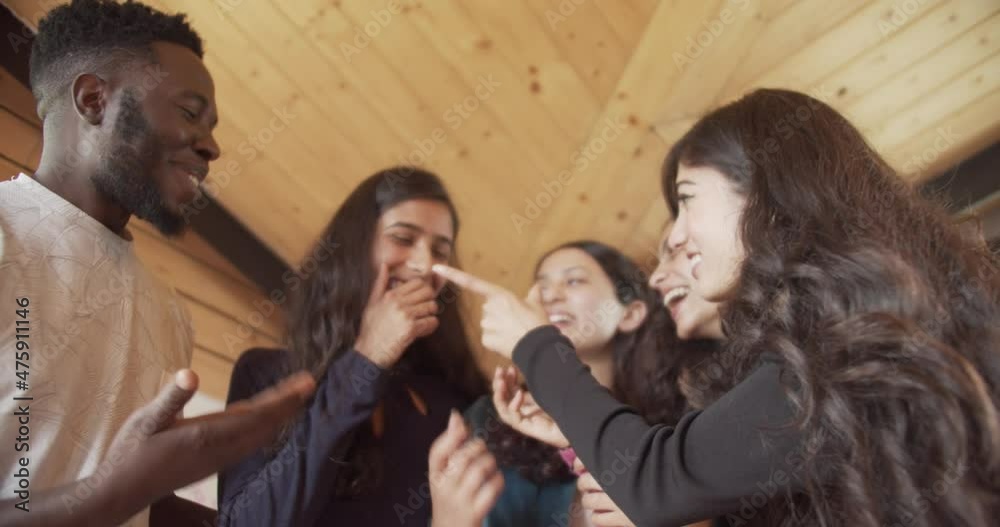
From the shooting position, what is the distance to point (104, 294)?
3.43ft

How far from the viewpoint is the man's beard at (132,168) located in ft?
3.64

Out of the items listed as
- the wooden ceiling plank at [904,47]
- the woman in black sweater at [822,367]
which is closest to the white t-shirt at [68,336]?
the woman in black sweater at [822,367]

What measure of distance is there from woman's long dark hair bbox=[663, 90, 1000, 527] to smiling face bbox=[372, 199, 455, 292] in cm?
58

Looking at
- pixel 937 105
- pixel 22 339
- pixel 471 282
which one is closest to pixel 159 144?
pixel 22 339

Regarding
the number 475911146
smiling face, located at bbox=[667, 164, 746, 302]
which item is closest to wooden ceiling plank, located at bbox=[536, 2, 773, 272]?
smiling face, located at bbox=[667, 164, 746, 302]

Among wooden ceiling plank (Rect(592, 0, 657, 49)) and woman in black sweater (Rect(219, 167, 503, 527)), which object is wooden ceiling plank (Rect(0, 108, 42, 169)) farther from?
wooden ceiling plank (Rect(592, 0, 657, 49))

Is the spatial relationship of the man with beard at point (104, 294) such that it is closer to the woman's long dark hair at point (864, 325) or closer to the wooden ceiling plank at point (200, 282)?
the woman's long dark hair at point (864, 325)

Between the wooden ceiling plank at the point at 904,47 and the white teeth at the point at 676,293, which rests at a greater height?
the wooden ceiling plank at the point at 904,47

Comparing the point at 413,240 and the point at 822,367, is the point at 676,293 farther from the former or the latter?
the point at 822,367

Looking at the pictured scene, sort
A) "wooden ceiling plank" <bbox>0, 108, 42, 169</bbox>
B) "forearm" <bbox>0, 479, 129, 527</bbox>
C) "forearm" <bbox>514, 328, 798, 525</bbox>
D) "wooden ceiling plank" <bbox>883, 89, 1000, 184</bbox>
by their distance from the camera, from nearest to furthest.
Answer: "forearm" <bbox>0, 479, 129, 527</bbox>
"forearm" <bbox>514, 328, 798, 525</bbox>
"wooden ceiling plank" <bbox>0, 108, 42, 169</bbox>
"wooden ceiling plank" <bbox>883, 89, 1000, 184</bbox>

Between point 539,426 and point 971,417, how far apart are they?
1.88ft

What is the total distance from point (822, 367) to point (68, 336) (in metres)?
0.83

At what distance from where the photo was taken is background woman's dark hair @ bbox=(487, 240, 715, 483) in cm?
150

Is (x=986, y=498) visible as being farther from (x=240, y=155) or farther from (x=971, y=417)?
(x=240, y=155)
